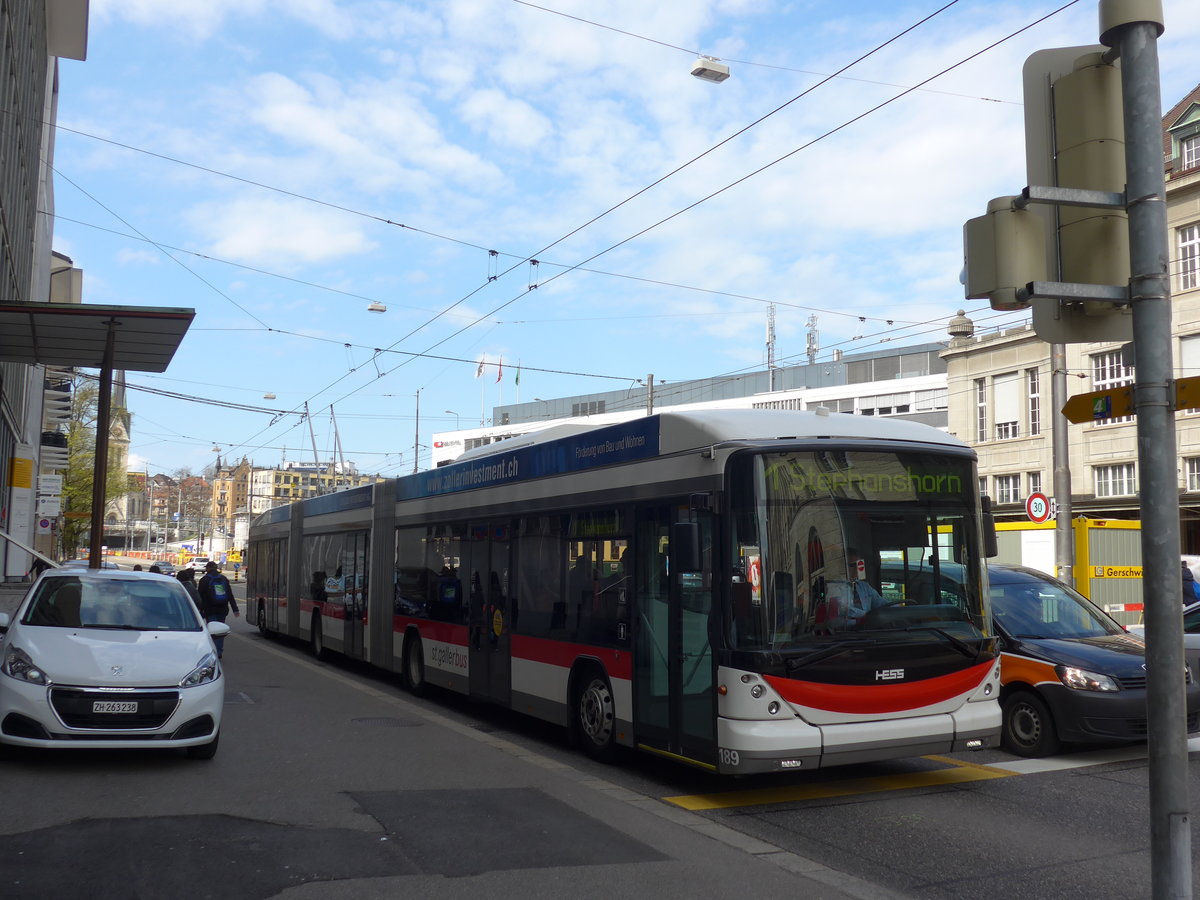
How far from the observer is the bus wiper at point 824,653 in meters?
7.72

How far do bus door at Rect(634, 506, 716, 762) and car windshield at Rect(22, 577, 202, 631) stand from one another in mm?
4037

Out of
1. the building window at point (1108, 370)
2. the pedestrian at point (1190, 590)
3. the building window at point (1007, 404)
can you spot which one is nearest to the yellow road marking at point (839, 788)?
the pedestrian at point (1190, 590)

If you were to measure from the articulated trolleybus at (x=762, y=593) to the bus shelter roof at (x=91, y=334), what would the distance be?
7605mm

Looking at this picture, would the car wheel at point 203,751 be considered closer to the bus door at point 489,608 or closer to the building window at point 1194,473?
the bus door at point 489,608

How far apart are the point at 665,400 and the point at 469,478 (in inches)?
2665

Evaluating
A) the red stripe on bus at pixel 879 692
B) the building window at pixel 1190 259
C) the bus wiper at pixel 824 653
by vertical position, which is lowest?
the red stripe on bus at pixel 879 692

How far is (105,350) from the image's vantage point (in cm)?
1656

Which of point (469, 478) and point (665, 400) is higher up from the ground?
point (665, 400)

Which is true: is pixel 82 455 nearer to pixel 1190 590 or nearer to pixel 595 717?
pixel 1190 590

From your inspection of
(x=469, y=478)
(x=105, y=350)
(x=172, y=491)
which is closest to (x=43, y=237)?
(x=105, y=350)

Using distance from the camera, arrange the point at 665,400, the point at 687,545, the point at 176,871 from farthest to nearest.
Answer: the point at 665,400 → the point at 687,545 → the point at 176,871

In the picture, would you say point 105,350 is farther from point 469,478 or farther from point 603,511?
point 603,511

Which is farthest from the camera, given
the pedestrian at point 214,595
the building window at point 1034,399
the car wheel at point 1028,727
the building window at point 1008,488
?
the building window at point 1008,488

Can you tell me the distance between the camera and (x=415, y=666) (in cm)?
1468
